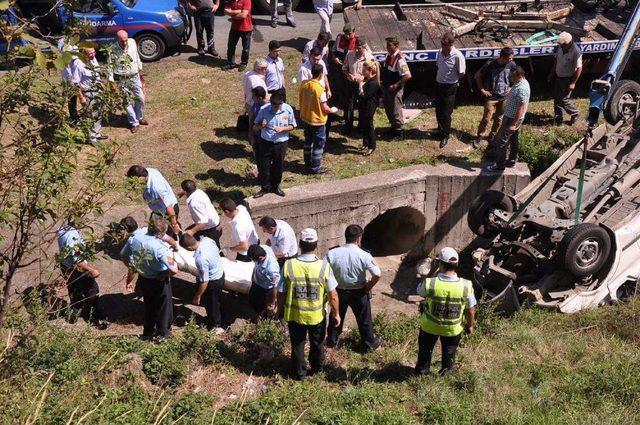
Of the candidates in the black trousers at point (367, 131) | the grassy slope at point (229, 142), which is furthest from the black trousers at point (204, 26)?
the black trousers at point (367, 131)

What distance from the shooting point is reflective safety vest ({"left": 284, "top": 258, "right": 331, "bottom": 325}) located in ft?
24.6

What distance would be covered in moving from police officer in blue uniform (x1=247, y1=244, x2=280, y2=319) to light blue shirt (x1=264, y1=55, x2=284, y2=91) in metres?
3.84

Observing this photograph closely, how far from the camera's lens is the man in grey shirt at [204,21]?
15016 mm

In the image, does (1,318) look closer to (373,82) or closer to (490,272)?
(490,272)

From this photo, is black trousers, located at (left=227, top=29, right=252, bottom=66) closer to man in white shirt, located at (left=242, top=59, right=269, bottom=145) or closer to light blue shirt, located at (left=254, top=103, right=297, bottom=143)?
man in white shirt, located at (left=242, top=59, right=269, bottom=145)

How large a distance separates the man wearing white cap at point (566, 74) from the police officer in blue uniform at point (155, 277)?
7.95m

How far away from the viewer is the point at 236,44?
47.9 feet

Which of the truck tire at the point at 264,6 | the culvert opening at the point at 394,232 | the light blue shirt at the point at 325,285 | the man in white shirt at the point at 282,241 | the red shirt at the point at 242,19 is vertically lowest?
the culvert opening at the point at 394,232

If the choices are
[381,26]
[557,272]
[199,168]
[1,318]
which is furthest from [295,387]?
[381,26]

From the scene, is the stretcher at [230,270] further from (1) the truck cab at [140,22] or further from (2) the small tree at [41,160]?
(1) the truck cab at [140,22]

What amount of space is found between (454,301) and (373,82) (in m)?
5.18

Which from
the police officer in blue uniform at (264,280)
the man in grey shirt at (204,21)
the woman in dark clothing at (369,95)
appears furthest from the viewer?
the man in grey shirt at (204,21)

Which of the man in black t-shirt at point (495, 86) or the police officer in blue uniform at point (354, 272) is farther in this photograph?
the man in black t-shirt at point (495, 86)

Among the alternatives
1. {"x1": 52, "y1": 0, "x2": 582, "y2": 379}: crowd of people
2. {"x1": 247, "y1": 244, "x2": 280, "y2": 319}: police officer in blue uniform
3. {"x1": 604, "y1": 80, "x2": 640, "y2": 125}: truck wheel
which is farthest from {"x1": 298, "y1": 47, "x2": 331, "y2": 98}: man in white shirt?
{"x1": 604, "y1": 80, "x2": 640, "y2": 125}: truck wheel
